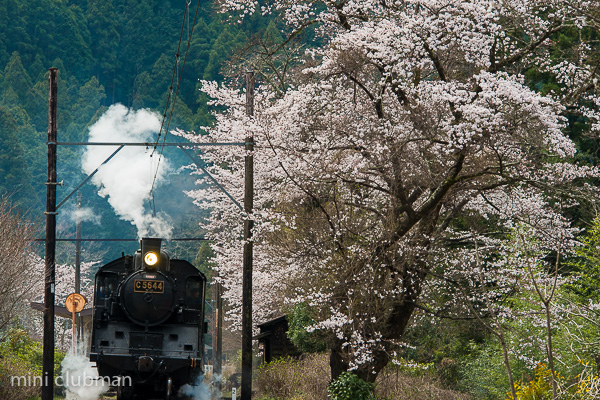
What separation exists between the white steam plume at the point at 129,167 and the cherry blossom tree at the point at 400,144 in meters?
19.5

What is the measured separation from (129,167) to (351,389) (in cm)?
3921

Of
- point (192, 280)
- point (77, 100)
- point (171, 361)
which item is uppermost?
point (77, 100)

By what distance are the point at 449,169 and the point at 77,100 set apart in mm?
62963

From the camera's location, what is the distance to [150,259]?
12.9m

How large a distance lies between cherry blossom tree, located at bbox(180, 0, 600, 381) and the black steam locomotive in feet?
7.88

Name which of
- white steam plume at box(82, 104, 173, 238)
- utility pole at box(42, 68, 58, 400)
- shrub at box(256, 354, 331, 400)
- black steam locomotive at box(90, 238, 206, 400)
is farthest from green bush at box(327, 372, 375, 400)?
white steam plume at box(82, 104, 173, 238)

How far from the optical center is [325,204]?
48.3 feet

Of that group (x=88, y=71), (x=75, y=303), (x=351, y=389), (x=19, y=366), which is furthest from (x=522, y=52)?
(x=88, y=71)

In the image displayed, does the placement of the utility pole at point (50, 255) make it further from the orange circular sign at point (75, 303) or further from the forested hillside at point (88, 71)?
the forested hillside at point (88, 71)

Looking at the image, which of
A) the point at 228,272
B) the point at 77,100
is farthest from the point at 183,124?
the point at 228,272

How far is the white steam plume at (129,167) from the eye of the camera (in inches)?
1716

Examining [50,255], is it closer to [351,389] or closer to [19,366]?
[19,366]

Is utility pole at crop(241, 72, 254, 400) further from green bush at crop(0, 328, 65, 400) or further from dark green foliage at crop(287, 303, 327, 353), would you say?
green bush at crop(0, 328, 65, 400)

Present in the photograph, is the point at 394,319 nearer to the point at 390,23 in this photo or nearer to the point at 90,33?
the point at 390,23
